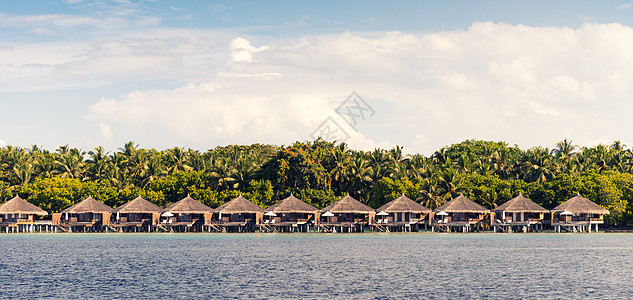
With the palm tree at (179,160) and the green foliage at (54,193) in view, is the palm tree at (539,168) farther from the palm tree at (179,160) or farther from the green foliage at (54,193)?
the green foliage at (54,193)

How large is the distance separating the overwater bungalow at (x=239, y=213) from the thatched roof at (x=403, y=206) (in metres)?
16.6

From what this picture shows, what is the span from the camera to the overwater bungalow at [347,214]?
91062mm

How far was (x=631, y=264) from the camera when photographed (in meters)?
49.8

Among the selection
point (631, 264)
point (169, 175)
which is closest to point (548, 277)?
point (631, 264)

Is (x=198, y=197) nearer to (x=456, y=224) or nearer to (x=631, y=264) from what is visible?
(x=456, y=224)

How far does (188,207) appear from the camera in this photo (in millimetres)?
92000

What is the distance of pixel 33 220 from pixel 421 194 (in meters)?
54.2

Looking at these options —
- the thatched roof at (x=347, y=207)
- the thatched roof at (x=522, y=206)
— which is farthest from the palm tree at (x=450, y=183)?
the thatched roof at (x=347, y=207)

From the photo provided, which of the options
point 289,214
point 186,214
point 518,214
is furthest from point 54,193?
point 518,214

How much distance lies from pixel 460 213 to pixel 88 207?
163 ft

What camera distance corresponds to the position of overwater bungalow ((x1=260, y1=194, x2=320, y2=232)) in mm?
91125

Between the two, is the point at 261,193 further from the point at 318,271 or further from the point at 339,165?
the point at 318,271

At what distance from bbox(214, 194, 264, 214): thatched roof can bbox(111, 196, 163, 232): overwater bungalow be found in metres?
9.00

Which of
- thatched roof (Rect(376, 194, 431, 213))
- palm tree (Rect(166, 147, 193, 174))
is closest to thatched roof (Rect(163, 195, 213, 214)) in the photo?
palm tree (Rect(166, 147, 193, 174))
